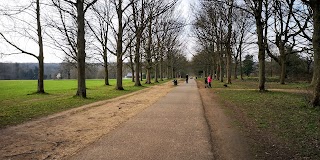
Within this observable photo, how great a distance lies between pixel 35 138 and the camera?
6996 millimetres

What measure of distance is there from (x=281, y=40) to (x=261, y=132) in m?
29.3

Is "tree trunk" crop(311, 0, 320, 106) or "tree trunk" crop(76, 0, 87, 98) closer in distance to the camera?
"tree trunk" crop(311, 0, 320, 106)

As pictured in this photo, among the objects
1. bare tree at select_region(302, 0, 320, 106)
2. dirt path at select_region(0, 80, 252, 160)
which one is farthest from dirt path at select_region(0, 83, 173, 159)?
bare tree at select_region(302, 0, 320, 106)

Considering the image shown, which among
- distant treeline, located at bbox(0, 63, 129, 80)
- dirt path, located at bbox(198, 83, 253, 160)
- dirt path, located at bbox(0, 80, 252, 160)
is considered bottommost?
dirt path, located at bbox(198, 83, 253, 160)

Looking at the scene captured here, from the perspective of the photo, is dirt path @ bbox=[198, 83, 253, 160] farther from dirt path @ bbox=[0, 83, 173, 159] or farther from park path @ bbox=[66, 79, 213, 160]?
dirt path @ bbox=[0, 83, 173, 159]

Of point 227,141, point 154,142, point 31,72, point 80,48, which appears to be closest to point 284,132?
point 227,141

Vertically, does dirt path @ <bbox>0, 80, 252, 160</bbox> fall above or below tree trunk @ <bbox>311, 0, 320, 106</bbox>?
below

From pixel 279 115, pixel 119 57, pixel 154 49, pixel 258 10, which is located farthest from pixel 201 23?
pixel 279 115

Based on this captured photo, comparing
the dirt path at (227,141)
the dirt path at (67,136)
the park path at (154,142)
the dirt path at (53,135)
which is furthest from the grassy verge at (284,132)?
the dirt path at (53,135)

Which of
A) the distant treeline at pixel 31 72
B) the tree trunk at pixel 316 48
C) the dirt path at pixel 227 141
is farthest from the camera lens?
the distant treeline at pixel 31 72

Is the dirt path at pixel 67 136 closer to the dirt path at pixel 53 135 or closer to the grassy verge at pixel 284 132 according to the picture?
the dirt path at pixel 53 135

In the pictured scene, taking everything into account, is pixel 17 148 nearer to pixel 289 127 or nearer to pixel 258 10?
pixel 289 127

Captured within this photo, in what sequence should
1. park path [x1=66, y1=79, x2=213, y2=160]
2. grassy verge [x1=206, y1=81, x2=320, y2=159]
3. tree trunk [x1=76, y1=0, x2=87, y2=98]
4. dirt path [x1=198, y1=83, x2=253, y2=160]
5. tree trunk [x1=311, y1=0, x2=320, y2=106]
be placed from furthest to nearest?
1. tree trunk [x1=76, y1=0, x2=87, y2=98]
2. tree trunk [x1=311, y1=0, x2=320, y2=106]
3. grassy verge [x1=206, y1=81, x2=320, y2=159]
4. dirt path [x1=198, y1=83, x2=253, y2=160]
5. park path [x1=66, y1=79, x2=213, y2=160]

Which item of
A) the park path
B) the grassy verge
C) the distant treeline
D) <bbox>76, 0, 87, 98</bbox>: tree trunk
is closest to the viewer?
the park path
